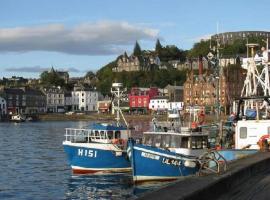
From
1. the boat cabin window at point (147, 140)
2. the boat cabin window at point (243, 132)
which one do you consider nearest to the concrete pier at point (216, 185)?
the boat cabin window at point (243, 132)

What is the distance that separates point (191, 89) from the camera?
577 feet

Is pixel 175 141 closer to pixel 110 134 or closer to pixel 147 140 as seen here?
pixel 147 140

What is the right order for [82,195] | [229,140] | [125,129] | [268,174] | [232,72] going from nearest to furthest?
1. [268,174]
2. [82,195]
3. [229,140]
4. [125,129]
5. [232,72]

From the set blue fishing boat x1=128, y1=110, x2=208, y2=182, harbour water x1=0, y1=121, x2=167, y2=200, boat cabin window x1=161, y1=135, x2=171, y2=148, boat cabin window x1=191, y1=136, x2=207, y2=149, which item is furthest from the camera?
boat cabin window x1=191, y1=136, x2=207, y2=149

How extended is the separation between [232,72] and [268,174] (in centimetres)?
15183

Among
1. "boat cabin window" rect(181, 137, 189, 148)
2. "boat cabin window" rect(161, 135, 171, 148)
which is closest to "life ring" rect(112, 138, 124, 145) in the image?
"boat cabin window" rect(161, 135, 171, 148)

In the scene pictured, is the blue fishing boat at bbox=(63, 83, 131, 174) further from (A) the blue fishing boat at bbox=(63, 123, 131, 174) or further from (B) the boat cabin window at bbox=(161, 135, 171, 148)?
(B) the boat cabin window at bbox=(161, 135, 171, 148)

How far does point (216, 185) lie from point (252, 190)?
2268 mm

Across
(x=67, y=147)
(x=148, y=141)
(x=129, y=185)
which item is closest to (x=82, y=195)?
(x=129, y=185)

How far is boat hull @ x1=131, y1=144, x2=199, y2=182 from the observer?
96.4 feet

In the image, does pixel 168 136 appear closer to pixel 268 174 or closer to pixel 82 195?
pixel 82 195

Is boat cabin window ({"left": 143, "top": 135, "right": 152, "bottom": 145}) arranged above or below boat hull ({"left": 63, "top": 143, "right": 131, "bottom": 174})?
above

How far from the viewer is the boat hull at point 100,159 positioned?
36.1m

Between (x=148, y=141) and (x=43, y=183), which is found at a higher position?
(x=148, y=141)
